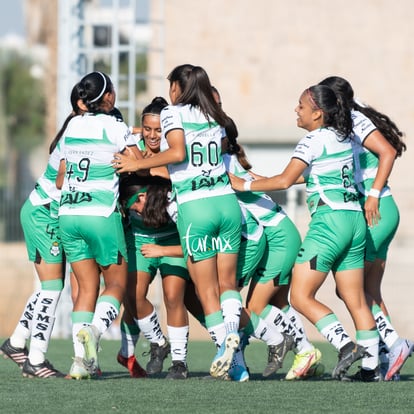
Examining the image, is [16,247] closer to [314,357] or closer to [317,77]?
[317,77]

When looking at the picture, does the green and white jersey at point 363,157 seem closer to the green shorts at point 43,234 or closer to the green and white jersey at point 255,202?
the green and white jersey at point 255,202

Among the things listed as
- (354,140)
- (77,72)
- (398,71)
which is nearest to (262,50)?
(398,71)

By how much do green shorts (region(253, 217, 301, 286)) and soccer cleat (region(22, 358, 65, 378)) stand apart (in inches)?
58.0

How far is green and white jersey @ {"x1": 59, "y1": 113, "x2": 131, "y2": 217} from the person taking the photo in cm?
746

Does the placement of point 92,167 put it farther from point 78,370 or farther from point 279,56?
point 279,56

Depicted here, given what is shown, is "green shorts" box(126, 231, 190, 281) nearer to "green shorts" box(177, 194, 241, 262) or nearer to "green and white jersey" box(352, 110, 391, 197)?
"green shorts" box(177, 194, 241, 262)

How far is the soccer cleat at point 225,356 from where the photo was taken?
23.5 ft

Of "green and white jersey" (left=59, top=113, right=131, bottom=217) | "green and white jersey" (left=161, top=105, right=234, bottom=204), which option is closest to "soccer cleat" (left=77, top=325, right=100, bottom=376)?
"green and white jersey" (left=59, top=113, right=131, bottom=217)

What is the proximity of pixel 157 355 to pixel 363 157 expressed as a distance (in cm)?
198

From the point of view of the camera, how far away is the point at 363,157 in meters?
7.92

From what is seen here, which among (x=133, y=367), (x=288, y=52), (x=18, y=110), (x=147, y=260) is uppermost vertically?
(x=288, y=52)

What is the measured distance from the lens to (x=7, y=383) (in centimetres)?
742

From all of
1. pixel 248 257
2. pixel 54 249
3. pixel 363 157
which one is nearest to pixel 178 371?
pixel 248 257

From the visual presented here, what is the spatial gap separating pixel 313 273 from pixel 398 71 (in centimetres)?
1375
